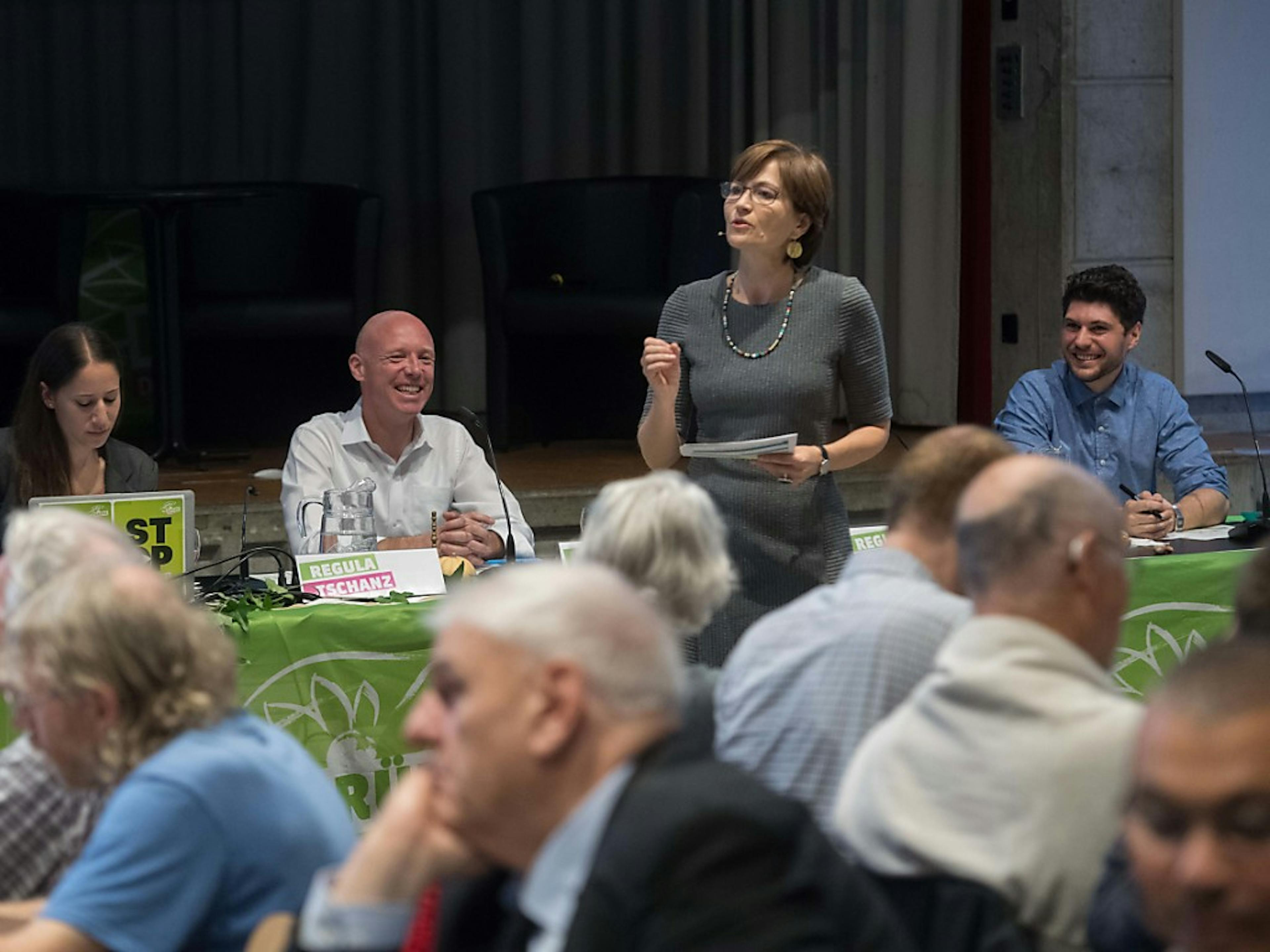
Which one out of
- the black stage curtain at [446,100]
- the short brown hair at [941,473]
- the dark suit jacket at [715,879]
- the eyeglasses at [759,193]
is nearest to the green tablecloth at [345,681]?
the eyeglasses at [759,193]

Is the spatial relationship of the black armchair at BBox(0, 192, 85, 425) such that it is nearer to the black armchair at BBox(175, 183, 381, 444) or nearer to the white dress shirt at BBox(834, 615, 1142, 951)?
the black armchair at BBox(175, 183, 381, 444)

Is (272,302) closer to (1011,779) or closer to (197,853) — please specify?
(197,853)

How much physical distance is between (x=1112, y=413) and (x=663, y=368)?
4.19 ft

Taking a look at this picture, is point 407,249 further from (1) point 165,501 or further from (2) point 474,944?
(2) point 474,944

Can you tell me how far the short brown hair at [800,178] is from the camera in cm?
333

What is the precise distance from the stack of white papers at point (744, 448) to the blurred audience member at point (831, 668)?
117 cm

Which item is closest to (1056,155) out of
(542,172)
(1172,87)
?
(1172,87)

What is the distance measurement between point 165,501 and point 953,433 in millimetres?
1698

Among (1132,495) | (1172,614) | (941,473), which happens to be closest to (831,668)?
(941,473)

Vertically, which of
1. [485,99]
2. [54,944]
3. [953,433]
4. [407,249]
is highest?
[485,99]

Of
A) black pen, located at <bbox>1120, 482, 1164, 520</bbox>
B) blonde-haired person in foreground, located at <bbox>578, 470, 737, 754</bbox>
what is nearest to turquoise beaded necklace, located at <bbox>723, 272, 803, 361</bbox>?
black pen, located at <bbox>1120, 482, 1164, 520</bbox>

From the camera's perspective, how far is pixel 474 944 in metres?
1.46

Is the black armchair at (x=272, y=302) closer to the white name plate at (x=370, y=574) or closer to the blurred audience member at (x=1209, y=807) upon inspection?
the white name plate at (x=370, y=574)

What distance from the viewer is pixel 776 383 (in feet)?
10.9
